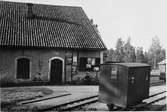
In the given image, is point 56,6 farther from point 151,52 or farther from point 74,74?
point 151,52

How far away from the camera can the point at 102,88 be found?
1096 centimetres

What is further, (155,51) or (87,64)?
(155,51)

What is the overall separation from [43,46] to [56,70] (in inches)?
93.5

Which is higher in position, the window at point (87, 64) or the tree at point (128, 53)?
the tree at point (128, 53)

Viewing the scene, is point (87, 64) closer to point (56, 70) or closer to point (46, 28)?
point (56, 70)

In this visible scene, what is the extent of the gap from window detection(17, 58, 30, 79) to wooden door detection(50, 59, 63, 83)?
1.99 metres

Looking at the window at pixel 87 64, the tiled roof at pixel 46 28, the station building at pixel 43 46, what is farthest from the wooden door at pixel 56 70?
the window at pixel 87 64

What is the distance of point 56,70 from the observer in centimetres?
2039

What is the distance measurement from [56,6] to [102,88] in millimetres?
16054

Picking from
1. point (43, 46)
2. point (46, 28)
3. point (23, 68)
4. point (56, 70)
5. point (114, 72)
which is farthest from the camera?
point (46, 28)

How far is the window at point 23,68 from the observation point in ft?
63.6

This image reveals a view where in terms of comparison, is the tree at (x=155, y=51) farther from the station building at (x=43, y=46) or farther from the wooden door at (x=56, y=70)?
the wooden door at (x=56, y=70)

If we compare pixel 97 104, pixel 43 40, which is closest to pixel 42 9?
pixel 43 40

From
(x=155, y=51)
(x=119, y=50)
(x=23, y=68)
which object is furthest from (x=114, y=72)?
(x=155, y=51)
